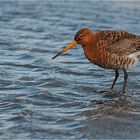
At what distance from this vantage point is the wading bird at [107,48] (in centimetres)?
1012

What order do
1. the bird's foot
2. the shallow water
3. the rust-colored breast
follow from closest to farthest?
the shallow water, the bird's foot, the rust-colored breast

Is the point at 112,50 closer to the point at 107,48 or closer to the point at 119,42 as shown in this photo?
the point at 107,48

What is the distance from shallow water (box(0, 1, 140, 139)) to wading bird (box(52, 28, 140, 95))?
1.71 feet

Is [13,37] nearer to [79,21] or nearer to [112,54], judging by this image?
[79,21]

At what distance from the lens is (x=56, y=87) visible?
33.9 ft

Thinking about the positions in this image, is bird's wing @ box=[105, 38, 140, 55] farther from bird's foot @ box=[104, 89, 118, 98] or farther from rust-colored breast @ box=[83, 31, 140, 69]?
bird's foot @ box=[104, 89, 118, 98]

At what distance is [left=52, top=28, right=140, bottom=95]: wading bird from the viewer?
33.2 feet

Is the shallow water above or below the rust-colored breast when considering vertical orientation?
below

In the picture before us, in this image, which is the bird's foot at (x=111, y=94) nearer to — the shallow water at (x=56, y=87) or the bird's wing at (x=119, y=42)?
the shallow water at (x=56, y=87)

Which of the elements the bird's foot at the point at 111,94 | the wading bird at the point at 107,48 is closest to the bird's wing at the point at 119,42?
the wading bird at the point at 107,48

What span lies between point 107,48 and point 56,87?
1183mm

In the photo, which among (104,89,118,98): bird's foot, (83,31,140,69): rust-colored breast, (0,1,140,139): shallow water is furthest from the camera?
(83,31,140,69): rust-colored breast

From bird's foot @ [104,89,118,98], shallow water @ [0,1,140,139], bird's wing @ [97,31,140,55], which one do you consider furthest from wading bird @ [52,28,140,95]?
shallow water @ [0,1,140,139]

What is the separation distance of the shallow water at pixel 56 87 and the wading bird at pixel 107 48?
0.52 meters
